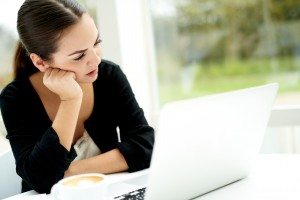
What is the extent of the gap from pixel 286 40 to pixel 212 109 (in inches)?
63.3

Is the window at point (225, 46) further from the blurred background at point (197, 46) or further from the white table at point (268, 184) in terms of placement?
the white table at point (268, 184)

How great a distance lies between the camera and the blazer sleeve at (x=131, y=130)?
1278 mm

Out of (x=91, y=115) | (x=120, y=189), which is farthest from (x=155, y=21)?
(x=120, y=189)

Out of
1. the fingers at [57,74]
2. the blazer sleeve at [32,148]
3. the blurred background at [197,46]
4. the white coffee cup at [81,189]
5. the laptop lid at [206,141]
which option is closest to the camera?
the laptop lid at [206,141]

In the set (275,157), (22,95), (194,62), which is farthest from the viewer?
(194,62)

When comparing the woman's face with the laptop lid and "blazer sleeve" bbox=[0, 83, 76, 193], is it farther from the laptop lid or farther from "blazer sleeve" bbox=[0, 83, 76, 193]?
the laptop lid

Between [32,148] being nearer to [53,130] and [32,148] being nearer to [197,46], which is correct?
[53,130]

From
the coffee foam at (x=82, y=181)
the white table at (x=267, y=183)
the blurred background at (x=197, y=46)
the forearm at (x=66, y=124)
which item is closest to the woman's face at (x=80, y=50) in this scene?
the forearm at (x=66, y=124)

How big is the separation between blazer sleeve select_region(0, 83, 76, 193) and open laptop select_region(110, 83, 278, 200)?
31 centimetres

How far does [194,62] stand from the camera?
2449mm

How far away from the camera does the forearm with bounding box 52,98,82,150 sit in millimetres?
1251

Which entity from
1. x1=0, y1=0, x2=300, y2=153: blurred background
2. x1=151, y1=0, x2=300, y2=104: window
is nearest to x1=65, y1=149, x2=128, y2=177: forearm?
x1=0, y1=0, x2=300, y2=153: blurred background

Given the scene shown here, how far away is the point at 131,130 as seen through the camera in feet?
4.79

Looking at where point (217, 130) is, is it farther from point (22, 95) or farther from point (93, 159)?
point (22, 95)
